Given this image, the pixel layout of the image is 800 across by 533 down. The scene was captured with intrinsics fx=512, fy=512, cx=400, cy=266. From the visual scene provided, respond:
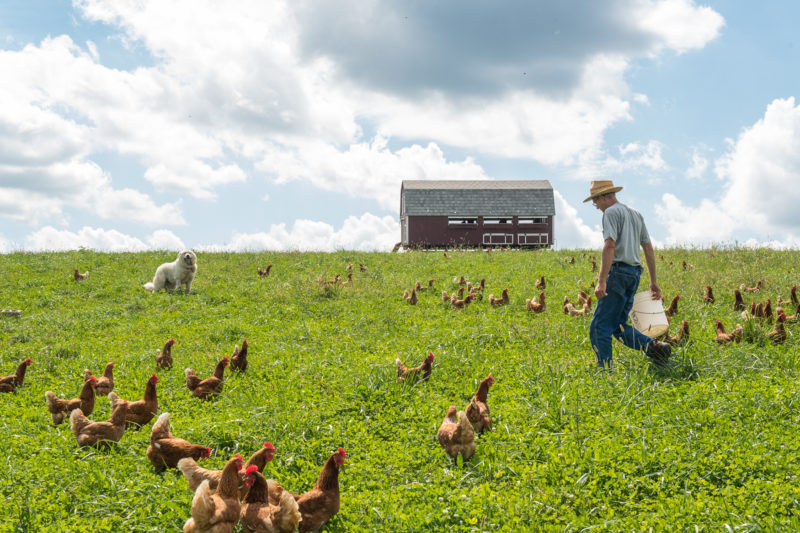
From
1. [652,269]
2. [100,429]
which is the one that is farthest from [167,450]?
[652,269]

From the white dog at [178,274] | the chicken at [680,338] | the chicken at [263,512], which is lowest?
the chicken at [263,512]

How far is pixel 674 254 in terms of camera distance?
19594mm

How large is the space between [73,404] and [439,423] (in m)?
4.95

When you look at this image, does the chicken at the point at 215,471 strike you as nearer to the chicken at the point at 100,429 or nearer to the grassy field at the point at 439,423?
the grassy field at the point at 439,423

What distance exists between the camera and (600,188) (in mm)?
8000

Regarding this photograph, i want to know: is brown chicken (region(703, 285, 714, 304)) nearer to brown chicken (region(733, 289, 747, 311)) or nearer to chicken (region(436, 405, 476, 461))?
brown chicken (region(733, 289, 747, 311))

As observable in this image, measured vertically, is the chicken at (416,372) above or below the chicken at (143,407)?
above

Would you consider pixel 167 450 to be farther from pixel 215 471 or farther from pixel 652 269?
pixel 652 269

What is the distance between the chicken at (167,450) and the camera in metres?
5.27

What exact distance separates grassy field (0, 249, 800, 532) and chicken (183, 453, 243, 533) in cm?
59

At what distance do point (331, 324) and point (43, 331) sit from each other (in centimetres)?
728

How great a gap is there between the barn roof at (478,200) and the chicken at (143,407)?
131ft

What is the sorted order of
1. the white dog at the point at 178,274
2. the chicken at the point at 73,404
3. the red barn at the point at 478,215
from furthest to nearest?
the red barn at the point at 478,215 → the white dog at the point at 178,274 → the chicken at the point at 73,404

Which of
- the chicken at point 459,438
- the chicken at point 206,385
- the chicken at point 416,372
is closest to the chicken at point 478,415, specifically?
the chicken at point 459,438
